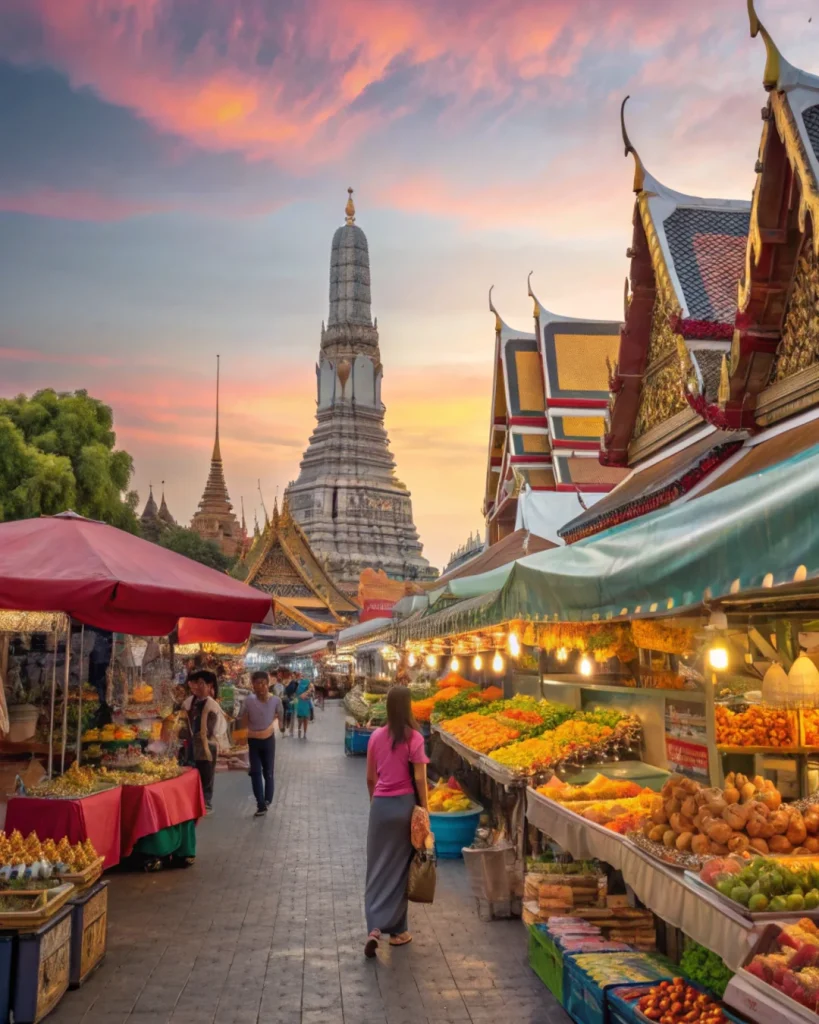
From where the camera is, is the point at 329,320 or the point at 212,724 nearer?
the point at 212,724

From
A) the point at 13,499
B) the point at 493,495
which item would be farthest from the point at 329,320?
the point at 493,495

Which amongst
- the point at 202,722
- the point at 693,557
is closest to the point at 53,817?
the point at 202,722

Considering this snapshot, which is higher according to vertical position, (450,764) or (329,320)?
(329,320)

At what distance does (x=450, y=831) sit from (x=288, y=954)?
3.75 m

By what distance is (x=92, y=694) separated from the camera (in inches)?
417

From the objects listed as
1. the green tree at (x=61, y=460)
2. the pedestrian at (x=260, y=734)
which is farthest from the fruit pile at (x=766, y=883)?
the green tree at (x=61, y=460)

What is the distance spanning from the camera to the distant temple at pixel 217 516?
259ft

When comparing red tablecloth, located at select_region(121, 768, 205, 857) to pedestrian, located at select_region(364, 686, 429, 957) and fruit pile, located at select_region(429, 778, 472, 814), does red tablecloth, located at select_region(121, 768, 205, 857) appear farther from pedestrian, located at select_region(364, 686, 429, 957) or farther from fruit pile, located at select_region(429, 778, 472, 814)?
pedestrian, located at select_region(364, 686, 429, 957)

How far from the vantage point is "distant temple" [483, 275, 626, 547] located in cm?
1905

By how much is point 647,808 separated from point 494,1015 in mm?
1735

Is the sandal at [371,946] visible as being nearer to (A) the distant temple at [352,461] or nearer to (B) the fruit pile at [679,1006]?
(B) the fruit pile at [679,1006]

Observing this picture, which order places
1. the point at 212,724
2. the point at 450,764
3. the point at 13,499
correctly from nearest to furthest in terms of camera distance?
the point at 212,724 → the point at 450,764 → the point at 13,499

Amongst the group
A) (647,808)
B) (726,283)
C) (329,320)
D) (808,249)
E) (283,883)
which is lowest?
(283,883)

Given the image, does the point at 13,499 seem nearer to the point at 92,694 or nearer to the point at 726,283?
the point at 92,694
